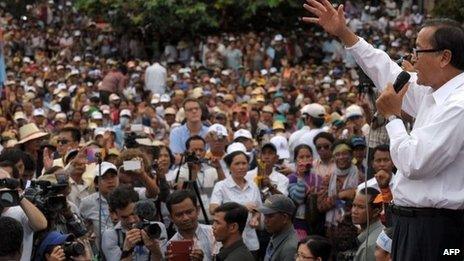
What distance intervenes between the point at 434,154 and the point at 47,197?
2.87m

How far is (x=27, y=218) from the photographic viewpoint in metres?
6.74

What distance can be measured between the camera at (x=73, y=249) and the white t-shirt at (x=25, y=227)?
0.35 m

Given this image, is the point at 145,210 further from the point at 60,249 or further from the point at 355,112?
the point at 355,112

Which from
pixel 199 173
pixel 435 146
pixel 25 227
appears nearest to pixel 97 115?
pixel 199 173

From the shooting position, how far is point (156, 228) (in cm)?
750

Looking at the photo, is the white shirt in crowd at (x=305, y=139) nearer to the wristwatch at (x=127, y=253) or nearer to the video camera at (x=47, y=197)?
the wristwatch at (x=127, y=253)

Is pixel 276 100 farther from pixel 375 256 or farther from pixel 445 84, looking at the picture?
pixel 445 84

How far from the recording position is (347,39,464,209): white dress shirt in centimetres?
491

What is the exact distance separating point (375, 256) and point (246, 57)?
67.5 feet

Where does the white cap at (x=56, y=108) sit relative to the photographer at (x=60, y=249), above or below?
below

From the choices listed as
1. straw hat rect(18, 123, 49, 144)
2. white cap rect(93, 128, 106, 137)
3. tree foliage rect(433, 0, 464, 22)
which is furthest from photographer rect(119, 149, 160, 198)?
tree foliage rect(433, 0, 464, 22)

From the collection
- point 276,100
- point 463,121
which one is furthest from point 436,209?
point 276,100

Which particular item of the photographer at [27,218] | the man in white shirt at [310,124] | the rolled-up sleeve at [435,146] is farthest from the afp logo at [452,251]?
the man in white shirt at [310,124]

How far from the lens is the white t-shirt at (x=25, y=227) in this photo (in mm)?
6762
